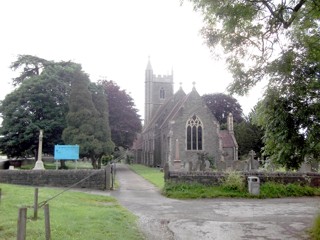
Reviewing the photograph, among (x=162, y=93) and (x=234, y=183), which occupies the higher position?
(x=162, y=93)

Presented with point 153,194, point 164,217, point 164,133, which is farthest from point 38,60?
point 164,217

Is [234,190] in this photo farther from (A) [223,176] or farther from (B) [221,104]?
(B) [221,104]

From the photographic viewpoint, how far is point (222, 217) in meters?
10.6

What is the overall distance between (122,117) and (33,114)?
14.0 m

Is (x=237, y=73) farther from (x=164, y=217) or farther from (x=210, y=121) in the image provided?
(x=210, y=121)

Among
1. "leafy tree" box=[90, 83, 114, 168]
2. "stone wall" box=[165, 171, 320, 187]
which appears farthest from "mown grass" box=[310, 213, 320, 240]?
"leafy tree" box=[90, 83, 114, 168]

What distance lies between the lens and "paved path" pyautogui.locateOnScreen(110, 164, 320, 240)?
8422 mm

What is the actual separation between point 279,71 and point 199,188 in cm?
916

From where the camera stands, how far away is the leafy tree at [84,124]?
27719 millimetres

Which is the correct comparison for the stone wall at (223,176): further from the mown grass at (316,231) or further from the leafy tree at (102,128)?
the leafy tree at (102,128)

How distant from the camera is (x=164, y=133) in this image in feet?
137

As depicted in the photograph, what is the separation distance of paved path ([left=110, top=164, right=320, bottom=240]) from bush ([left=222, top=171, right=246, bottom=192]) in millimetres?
1293

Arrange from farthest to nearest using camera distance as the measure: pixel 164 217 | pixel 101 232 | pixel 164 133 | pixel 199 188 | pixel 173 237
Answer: pixel 164 133
pixel 199 188
pixel 164 217
pixel 173 237
pixel 101 232

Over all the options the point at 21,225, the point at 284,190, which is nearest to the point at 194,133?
the point at 284,190
